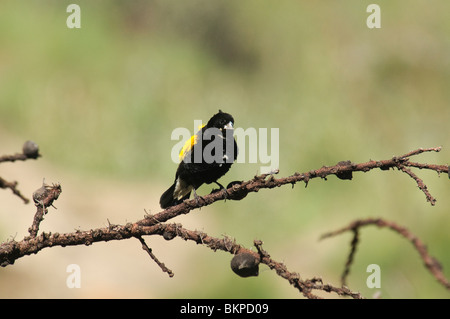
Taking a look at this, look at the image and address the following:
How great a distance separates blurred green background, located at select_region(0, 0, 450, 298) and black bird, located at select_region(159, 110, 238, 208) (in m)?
4.42

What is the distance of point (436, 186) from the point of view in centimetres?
1052

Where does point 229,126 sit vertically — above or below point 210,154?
above

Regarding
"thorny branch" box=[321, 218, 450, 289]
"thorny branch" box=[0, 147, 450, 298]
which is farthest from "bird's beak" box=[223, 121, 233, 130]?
"thorny branch" box=[321, 218, 450, 289]

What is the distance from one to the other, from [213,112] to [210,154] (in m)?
7.66

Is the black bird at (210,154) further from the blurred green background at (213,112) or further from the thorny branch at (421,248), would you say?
the blurred green background at (213,112)

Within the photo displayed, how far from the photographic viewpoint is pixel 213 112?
12.4 metres

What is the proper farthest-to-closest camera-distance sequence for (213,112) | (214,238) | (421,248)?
(213,112) → (214,238) → (421,248)

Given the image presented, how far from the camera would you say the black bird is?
4.78 metres

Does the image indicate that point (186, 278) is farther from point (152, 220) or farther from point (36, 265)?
→ point (152, 220)

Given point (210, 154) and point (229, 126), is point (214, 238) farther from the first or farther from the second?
point (229, 126)

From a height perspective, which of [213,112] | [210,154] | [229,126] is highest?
[213,112]

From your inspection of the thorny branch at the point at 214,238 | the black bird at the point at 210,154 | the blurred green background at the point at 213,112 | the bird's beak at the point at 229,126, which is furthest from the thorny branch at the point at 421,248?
the blurred green background at the point at 213,112

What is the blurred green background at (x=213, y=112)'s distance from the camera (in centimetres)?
994

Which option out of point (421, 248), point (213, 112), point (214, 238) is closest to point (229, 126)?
point (214, 238)
